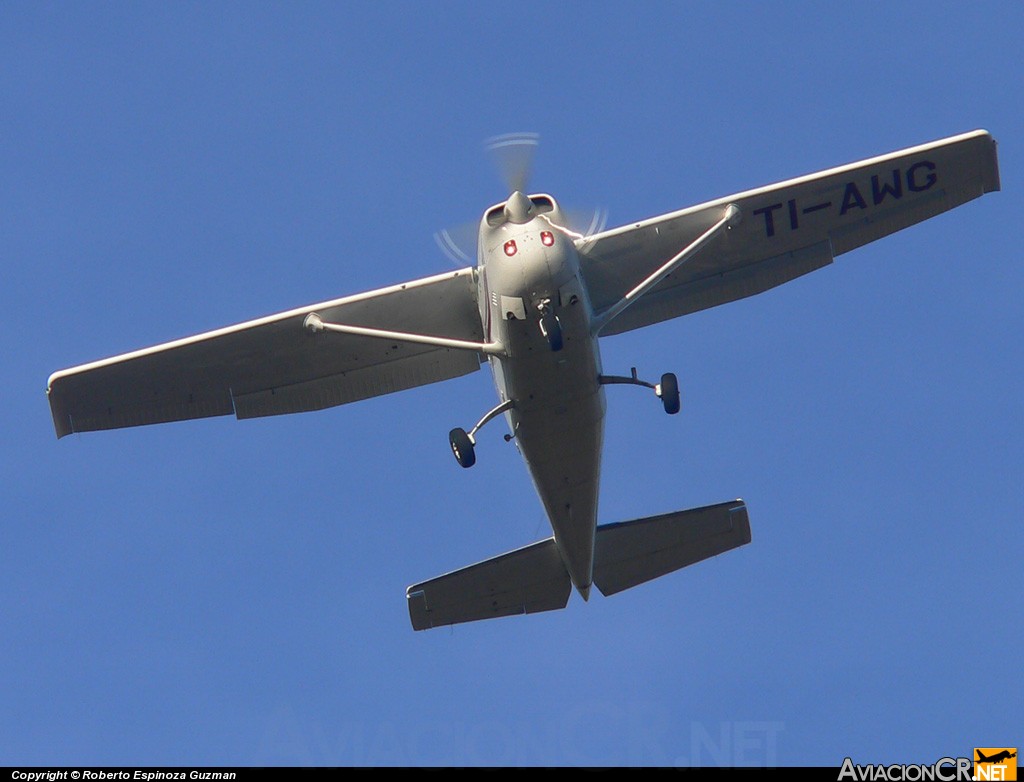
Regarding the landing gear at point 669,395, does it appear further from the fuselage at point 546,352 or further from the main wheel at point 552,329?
the main wheel at point 552,329

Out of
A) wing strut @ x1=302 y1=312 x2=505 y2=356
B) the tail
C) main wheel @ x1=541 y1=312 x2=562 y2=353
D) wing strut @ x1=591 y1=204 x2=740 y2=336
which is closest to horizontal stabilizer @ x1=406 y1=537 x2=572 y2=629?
the tail

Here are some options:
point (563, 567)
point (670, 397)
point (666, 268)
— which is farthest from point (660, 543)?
point (666, 268)

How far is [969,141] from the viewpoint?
2412 cm

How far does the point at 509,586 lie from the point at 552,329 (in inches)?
208

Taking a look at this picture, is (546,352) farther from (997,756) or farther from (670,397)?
(997,756)

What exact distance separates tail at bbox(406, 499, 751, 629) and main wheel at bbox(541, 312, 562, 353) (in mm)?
4645

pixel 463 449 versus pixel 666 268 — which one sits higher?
pixel 666 268

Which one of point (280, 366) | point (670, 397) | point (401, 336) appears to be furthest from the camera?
point (280, 366)

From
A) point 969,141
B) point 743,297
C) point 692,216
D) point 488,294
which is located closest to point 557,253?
point 488,294

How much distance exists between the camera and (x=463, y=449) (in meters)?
22.4

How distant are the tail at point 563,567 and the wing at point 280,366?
2.96 metres

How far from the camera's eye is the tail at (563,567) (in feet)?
80.5

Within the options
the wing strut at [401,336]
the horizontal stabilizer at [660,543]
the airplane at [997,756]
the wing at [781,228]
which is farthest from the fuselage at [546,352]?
the airplane at [997,756]

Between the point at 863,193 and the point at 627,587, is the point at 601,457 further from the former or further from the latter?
the point at 863,193
